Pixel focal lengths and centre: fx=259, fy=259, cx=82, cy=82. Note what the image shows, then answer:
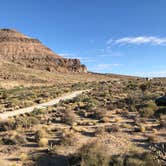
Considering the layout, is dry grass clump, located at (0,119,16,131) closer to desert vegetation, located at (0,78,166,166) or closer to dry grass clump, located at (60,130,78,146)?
desert vegetation, located at (0,78,166,166)

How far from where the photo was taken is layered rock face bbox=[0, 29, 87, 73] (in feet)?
373

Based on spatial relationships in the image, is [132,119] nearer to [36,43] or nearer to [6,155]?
[6,155]

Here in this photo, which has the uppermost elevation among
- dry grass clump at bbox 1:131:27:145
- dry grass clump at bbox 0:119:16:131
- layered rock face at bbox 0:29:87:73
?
layered rock face at bbox 0:29:87:73

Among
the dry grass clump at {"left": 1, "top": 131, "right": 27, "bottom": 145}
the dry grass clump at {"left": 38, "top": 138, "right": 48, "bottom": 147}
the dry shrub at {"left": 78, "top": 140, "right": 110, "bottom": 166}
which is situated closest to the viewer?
the dry shrub at {"left": 78, "top": 140, "right": 110, "bottom": 166}

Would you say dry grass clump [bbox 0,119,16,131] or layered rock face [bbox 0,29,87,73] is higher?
layered rock face [bbox 0,29,87,73]

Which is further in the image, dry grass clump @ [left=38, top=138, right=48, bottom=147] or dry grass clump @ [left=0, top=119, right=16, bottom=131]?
dry grass clump @ [left=0, top=119, right=16, bottom=131]

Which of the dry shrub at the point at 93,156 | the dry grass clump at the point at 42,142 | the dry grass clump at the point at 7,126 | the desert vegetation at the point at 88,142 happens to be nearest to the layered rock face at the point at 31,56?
the dry grass clump at the point at 7,126

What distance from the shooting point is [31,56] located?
125 metres

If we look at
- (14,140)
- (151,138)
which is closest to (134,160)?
(151,138)

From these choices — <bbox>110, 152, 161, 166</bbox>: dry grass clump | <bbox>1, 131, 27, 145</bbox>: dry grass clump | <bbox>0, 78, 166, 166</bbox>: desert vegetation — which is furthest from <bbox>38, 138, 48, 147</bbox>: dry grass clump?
<bbox>110, 152, 161, 166</bbox>: dry grass clump

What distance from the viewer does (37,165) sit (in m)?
9.91

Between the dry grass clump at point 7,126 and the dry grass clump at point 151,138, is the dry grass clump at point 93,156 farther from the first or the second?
the dry grass clump at point 7,126

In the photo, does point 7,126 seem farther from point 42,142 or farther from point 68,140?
point 68,140

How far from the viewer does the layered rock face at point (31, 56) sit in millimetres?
113750
